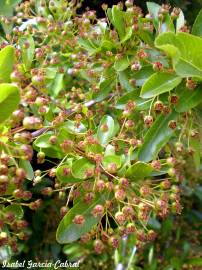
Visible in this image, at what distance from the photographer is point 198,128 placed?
1464mm

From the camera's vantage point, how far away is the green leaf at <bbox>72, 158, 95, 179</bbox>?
119 centimetres

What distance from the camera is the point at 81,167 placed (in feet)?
3.98

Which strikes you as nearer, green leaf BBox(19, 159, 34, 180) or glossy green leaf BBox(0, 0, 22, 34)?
green leaf BBox(19, 159, 34, 180)

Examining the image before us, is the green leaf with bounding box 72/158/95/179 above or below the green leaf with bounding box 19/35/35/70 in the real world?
below

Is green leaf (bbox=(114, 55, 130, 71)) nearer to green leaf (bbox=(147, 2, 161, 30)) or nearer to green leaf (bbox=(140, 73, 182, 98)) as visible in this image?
green leaf (bbox=(147, 2, 161, 30))

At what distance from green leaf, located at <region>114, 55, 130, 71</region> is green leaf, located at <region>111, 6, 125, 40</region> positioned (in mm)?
79

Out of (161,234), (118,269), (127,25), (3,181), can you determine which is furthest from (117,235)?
(161,234)

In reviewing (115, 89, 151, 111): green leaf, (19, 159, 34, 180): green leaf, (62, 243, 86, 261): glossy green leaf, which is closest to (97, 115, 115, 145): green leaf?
(115, 89, 151, 111): green leaf

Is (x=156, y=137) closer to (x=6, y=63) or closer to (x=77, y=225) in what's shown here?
(x=77, y=225)

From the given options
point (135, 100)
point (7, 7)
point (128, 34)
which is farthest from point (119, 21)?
point (7, 7)

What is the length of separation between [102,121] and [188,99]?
0.84 feet

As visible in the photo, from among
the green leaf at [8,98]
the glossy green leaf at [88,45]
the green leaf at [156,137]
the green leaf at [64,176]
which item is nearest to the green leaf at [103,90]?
the glossy green leaf at [88,45]

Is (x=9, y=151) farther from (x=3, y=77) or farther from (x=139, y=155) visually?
(x=139, y=155)

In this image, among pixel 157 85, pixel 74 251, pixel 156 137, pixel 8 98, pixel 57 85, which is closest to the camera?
pixel 8 98
